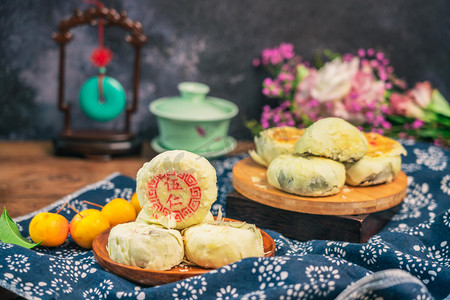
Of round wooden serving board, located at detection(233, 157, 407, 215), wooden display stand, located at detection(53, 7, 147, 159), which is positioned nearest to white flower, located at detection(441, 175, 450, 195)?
round wooden serving board, located at detection(233, 157, 407, 215)

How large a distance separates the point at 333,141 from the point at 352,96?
2.15 feet

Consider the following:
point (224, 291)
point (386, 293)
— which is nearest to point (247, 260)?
point (224, 291)

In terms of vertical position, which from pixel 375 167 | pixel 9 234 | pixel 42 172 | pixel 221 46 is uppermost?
pixel 221 46

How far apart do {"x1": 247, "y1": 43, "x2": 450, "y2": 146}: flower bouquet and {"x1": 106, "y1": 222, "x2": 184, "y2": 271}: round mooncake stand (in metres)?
0.96

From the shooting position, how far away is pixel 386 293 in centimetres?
71

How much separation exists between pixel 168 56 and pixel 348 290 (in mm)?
1311

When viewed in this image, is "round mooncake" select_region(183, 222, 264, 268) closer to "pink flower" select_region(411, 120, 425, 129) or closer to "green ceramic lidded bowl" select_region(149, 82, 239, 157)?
"green ceramic lidded bowl" select_region(149, 82, 239, 157)

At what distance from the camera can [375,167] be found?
43.3 inches

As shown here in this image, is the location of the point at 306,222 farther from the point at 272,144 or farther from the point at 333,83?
the point at 333,83

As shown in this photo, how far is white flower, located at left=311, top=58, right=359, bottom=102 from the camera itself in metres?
1.61

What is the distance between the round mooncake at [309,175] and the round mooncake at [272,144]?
0.11 meters

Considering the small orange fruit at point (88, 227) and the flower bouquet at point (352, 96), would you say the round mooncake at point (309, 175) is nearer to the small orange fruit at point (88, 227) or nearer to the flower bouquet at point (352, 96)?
the small orange fruit at point (88, 227)

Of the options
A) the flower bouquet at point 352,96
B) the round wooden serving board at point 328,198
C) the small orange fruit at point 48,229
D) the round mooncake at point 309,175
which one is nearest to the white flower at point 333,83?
the flower bouquet at point 352,96

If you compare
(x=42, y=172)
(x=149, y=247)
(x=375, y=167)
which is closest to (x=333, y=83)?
(x=375, y=167)
